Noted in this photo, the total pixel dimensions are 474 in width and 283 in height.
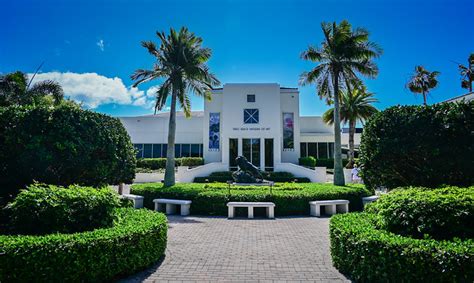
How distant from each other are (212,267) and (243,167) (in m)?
13.4

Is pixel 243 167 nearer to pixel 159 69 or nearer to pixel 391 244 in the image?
pixel 159 69

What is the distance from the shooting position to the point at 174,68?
1641 cm

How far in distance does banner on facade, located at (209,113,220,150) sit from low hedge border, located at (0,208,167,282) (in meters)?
23.6

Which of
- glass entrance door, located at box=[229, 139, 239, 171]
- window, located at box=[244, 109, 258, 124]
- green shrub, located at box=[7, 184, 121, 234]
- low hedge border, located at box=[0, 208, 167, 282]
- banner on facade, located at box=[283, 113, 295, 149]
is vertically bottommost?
low hedge border, located at box=[0, 208, 167, 282]

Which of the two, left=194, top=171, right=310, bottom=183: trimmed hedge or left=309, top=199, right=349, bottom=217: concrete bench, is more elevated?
left=194, top=171, right=310, bottom=183: trimmed hedge

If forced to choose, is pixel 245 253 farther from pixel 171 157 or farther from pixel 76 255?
pixel 171 157

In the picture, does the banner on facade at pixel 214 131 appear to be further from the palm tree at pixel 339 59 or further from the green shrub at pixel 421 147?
the green shrub at pixel 421 147

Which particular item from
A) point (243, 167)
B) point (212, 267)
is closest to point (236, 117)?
point (243, 167)

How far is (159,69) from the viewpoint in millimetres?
16703

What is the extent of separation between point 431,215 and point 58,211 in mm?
6743

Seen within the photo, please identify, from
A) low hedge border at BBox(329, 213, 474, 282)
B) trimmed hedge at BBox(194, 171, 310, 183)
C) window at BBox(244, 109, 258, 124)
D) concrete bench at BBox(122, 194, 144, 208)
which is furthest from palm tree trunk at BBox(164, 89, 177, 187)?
window at BBox(244, 109, 258, 124)

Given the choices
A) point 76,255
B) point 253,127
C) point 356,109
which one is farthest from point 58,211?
point 356,109

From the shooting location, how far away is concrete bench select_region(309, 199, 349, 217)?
12078 mm

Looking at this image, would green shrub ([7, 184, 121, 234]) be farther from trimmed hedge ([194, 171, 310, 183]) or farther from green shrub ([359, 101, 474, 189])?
trimmed hedge ([194, 171, 310, 183])
